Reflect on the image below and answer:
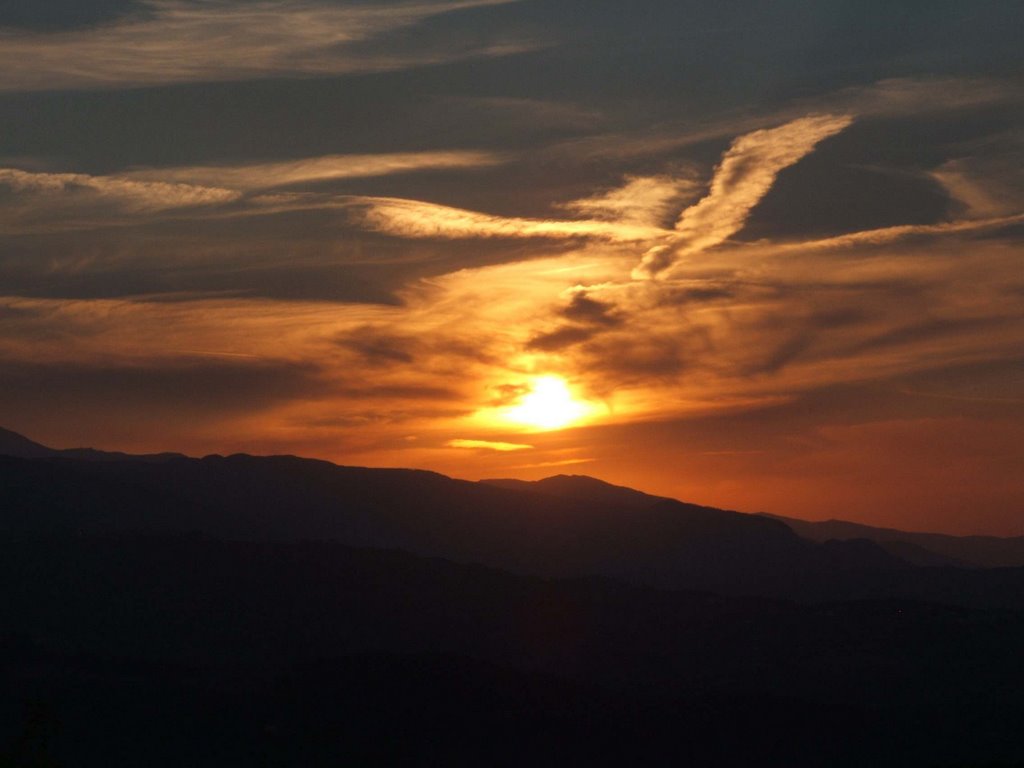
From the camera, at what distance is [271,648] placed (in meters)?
140

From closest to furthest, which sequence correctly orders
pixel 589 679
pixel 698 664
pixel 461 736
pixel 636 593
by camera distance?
1. pixel 461 736
2. pixel 589 679
3. pixel 698 664
4. pixel 636 593

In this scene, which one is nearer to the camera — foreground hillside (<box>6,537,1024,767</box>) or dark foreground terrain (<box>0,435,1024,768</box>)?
dark foreground terrain (<box>0,435,1024,768</box>)

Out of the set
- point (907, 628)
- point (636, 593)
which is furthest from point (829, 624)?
point (636, 593)

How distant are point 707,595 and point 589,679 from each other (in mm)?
53159

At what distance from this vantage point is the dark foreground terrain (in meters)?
95.9

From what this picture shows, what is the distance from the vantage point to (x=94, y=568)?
15725cm

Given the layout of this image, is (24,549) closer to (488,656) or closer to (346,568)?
(346,568)

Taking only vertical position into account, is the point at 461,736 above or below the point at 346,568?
below

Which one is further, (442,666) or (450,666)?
(450,666)

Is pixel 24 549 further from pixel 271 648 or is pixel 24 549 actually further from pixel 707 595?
pixel 707 595

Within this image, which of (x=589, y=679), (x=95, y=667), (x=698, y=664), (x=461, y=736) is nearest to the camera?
(x=461, y=736)

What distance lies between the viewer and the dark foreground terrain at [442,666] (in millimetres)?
95938

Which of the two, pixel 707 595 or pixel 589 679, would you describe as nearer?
pixel 589 679

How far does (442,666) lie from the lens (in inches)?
4363
